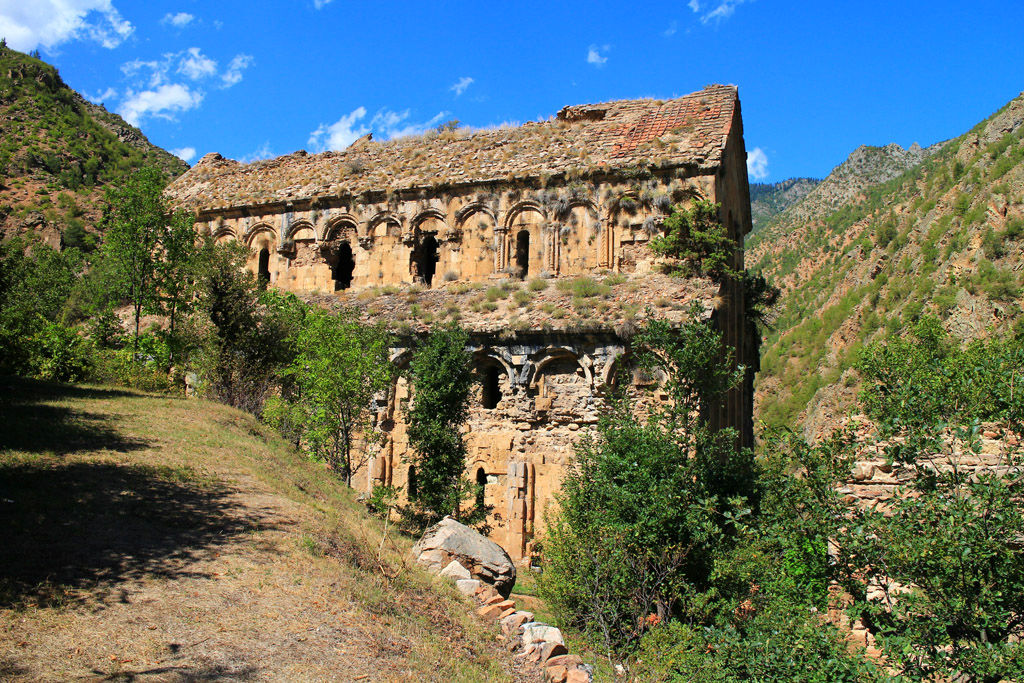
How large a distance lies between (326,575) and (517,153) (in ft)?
45.9

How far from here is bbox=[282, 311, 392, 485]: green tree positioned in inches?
527

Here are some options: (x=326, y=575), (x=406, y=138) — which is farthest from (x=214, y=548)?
(x=406, y=138)

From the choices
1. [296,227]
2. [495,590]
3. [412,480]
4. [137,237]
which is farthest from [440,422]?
[296,227]

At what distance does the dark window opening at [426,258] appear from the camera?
19422 mm

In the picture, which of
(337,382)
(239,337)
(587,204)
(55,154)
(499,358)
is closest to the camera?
(337,382)

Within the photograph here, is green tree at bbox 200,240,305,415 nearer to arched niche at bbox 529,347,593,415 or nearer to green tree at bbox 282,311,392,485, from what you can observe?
green tree at bbox 282,311,392,485

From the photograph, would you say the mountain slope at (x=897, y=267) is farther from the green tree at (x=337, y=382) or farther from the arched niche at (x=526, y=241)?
the green tree at (x=337, y=382)

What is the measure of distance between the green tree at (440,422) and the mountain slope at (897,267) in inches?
608

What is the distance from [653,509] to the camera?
34.5 ft

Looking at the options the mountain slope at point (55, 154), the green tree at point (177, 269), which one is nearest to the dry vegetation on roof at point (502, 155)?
the green tree at point (177, 269)

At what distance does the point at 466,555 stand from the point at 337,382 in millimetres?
5240

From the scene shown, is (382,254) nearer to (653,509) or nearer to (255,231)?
(255,231)

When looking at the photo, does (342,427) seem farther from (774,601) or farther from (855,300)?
(855,300)

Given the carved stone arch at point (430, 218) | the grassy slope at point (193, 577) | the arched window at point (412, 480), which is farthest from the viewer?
the carved stone arch at point (430, 218)
